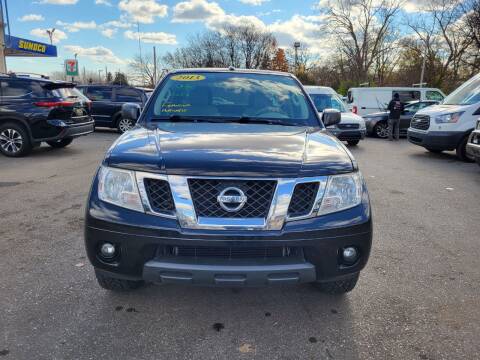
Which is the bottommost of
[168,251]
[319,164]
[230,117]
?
[168,251]

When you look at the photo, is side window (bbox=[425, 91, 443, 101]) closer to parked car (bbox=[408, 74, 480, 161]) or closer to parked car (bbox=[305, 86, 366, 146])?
parked car (bbox=[305, 86, 366, 146])

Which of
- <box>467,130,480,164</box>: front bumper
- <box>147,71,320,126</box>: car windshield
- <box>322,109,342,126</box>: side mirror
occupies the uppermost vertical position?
<box>147,71,320,126</box>: car windshield

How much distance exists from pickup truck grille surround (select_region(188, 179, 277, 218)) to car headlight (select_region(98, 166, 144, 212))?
340mm

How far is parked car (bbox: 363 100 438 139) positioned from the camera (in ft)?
48.1

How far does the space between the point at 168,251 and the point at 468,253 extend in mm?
3047

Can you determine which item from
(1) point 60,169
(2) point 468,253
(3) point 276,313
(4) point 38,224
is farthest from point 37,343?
(1) point 60,169

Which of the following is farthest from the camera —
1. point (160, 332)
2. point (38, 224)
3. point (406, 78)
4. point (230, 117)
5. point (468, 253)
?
point (406, 78)

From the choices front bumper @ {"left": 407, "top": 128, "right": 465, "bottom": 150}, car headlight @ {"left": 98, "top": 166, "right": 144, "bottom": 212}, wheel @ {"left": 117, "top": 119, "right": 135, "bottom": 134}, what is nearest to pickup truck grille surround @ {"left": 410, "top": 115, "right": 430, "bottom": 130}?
front bumper @ {"left": 407, "top": 128, "right": 465, "bottom": 150}

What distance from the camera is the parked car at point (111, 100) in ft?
46.5

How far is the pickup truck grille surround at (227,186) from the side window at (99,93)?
43.3 feet

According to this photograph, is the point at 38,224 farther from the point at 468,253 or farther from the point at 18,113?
the point at 18,113

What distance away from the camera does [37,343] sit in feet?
7.65

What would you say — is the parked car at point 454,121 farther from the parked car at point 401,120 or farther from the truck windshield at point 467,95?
the parked car at point 401,120

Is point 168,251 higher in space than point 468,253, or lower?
higher
